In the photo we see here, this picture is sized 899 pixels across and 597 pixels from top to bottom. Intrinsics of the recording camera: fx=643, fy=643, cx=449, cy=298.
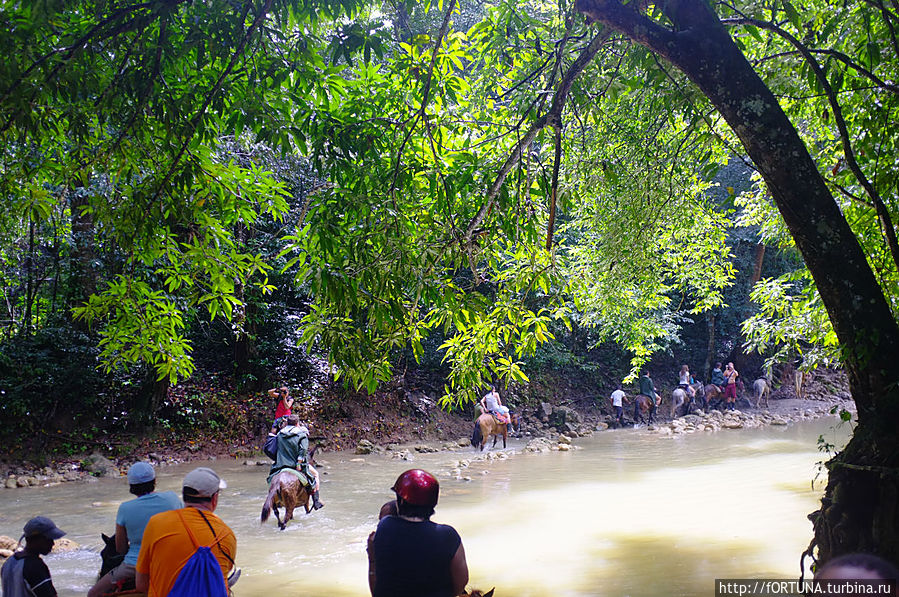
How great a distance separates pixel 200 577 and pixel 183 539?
8.2 inches

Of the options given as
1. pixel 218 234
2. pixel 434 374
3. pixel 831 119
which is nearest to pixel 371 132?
pixel 218 234

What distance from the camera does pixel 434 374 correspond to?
20.7 m

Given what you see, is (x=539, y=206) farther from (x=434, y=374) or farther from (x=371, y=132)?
(x=434, y=374)

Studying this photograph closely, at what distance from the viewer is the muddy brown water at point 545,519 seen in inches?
271

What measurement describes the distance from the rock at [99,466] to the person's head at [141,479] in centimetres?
982

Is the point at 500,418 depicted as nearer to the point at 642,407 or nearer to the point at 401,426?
the point at 401,426

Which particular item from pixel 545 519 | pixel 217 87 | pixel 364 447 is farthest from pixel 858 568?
pixel 364 447

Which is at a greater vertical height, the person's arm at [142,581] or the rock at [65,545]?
the person's arm at [142,581]

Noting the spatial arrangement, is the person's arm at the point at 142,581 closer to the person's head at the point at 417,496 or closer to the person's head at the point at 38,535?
the person's head at the point at 38,535

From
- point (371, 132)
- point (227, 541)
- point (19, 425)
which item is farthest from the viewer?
point (19, 425)

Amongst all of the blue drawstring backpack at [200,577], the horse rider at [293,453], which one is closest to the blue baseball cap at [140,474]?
the blue drawstring backpack at [200,577]

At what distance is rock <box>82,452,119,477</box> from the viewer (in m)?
12.6

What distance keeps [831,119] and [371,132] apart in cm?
451

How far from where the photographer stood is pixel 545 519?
955 cm
